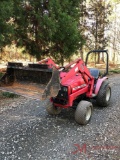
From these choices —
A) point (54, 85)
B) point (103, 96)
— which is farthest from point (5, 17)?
point (103, 96)

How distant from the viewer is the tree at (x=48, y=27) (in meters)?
10.0

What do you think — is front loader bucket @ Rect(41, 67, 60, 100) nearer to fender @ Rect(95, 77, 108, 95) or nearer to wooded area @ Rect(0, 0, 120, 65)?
fender @ Rect(95, 77, 108, 95)

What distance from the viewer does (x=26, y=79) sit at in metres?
5.46

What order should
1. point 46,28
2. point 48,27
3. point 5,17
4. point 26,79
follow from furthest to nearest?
point 46,28
point 48,27
point 5,17
point 26,79

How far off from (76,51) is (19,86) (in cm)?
650

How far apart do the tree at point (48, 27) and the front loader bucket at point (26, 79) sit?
190 inches

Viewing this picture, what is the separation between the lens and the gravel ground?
3795mm

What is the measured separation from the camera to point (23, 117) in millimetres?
5617

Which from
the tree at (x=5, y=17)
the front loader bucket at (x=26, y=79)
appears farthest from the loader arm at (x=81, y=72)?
the tree at (x=5, y=17)

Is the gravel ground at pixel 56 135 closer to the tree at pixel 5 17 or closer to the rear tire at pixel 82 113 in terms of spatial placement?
the rear tire at pixel 82 113

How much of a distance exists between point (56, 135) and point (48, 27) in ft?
21.2

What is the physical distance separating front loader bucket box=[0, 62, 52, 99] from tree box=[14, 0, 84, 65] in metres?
4.83

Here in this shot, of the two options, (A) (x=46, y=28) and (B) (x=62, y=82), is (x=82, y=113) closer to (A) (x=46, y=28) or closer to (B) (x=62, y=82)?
(B) (x=62, y=82)

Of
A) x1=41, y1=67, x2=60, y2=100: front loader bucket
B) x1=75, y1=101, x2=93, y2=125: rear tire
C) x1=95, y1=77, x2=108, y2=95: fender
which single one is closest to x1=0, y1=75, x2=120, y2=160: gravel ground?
x1=75, y1=101, x2=93, y2=125: rear tire
